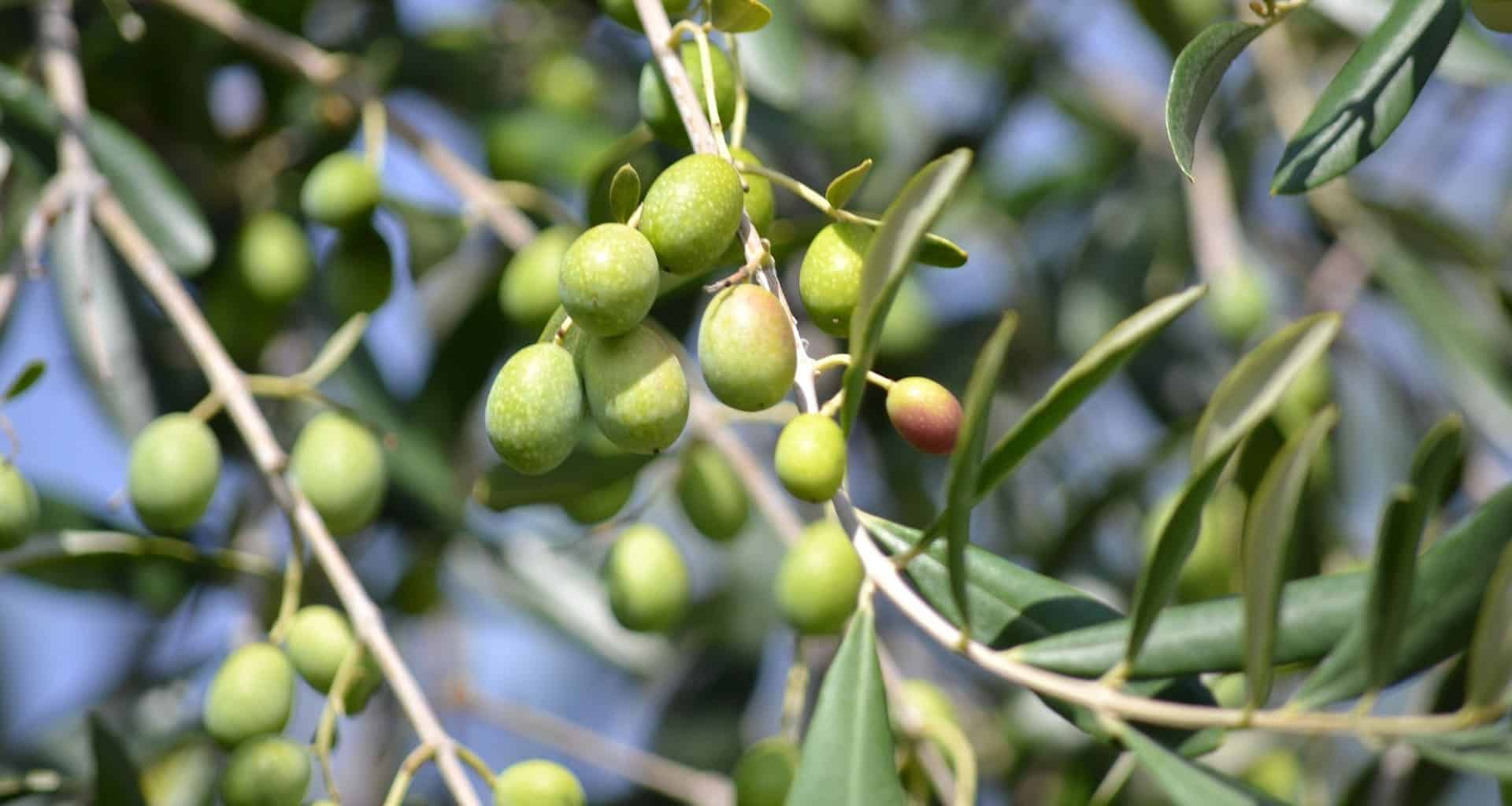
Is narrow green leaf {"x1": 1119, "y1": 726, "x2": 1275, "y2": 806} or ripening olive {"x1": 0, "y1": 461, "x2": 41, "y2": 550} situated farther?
ripening olive {"x1": 0, "y1": 461, "x2": 41, "y2": 550}

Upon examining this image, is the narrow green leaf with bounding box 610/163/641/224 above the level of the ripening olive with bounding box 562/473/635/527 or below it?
above

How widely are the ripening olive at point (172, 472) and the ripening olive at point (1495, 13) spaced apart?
93 centimetres

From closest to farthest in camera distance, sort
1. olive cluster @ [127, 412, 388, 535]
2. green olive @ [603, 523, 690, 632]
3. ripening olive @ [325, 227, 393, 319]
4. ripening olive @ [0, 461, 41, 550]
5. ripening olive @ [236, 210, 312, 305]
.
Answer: ripening olive @ [0, 461, 41, 550], olive cluster @ [127, 412, 388, 535], green olive @ [603, 523, 690, 632], ripening olive @ [325, 227, 393, 319], ripening olive @ [236, 210, 312, 305]

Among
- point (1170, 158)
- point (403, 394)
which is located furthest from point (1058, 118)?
point (403, 394)

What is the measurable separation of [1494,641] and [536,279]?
33.1 inches

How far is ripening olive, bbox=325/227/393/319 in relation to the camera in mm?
1353

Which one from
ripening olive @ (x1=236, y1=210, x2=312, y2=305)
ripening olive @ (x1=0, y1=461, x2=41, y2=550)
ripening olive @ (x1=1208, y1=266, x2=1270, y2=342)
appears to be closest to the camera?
ripening olive @ (x1=0, y1=461, x2=41, y2=550)

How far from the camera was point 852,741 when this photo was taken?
710mm

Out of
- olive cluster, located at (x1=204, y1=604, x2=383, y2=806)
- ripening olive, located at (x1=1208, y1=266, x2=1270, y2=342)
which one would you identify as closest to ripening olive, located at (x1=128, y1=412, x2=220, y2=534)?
olive cluster, located at (x1=204, y1=604, x2=383, y2=806)

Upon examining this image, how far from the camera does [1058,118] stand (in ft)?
7.48

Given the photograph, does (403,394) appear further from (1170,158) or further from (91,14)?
(1170,158)

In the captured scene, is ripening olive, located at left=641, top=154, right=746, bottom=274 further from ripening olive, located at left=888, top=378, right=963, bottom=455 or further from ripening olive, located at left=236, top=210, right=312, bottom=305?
ripening olive, located at left=236, top=210, right=312, bottom=305

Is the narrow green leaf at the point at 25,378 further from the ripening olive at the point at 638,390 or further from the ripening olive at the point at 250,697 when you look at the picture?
the ripening olive at the point at 638,390

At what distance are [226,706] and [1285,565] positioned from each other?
735 mm
